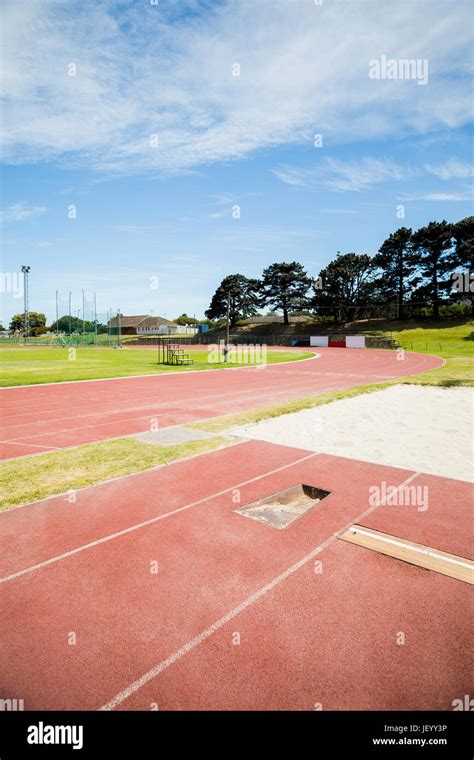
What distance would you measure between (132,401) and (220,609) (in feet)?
40.9

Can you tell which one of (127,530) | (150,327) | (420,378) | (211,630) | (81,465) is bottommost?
(211,630)

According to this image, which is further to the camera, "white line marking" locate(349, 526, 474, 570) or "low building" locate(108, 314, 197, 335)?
"low building" locate(108, 314, 197, 335)

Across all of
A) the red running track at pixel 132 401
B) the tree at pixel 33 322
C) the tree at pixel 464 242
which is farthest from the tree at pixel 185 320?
the red running track at pixel 132 401

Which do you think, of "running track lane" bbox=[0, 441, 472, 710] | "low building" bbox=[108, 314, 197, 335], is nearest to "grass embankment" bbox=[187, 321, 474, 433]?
"running track lane" bbox=[0, 441, 472, 710]

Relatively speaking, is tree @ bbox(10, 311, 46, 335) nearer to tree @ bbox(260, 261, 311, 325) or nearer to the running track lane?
tree @ bbox(260, 261, 311, 325)

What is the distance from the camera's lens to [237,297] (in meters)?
88.5

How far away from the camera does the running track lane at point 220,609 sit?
321 centimetres

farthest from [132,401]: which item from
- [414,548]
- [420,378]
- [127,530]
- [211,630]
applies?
[420,378]

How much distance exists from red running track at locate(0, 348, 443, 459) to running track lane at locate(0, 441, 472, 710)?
461 cm

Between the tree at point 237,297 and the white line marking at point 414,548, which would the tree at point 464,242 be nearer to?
the tree at point 237,297

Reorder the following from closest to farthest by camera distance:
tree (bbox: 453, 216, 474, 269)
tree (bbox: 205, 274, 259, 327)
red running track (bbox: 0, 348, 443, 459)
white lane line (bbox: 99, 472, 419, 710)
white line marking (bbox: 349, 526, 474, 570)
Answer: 1. white lane line (bbox: 99, 472, 419, 710)
2. white line marking (bbox: 349, 526, 474, 570)
3. red running track (bbox: 0, 348, 443, 459)
4. tree (bbox: 453, 216, 474, 269)
5. tree (bbox: 205, 274, 259, 327)

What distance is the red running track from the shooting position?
432 inches

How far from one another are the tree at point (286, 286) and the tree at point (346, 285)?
16.4 ft

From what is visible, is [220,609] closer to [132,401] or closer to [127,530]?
[127,530]
